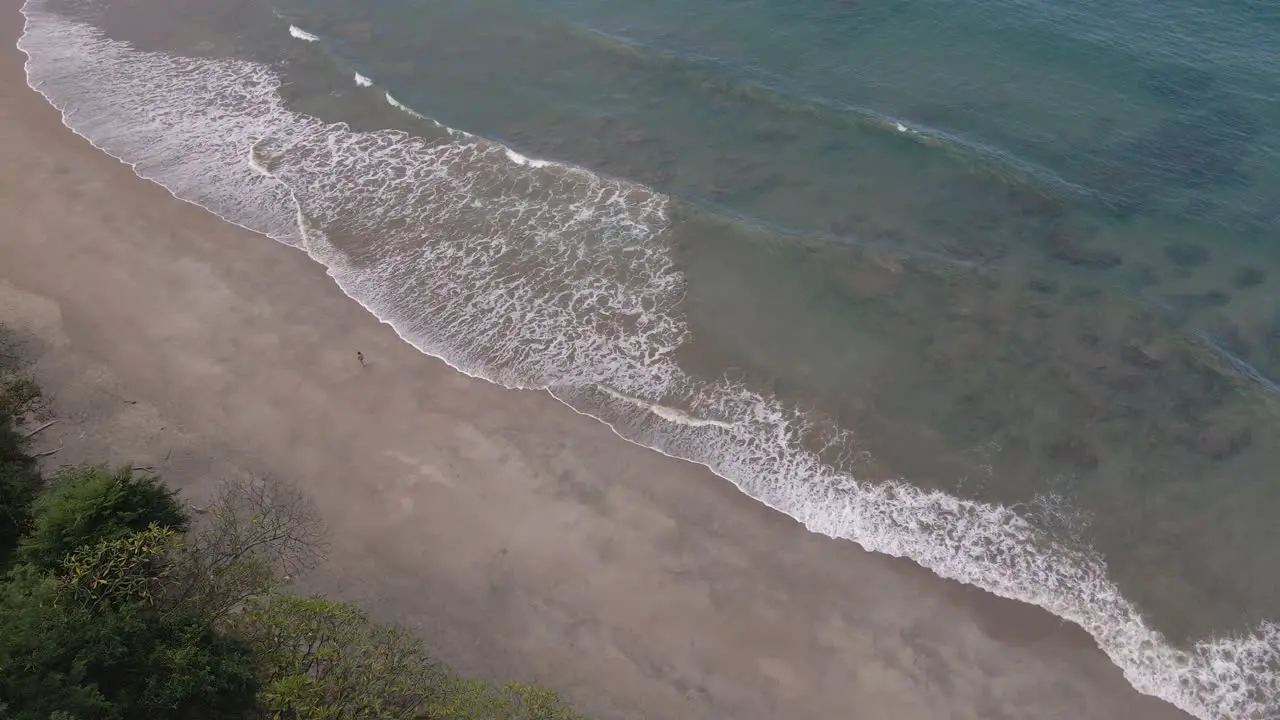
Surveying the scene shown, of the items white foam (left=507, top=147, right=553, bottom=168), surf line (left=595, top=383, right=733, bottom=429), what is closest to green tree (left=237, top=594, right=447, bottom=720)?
surf line (left=595, top=383, right=733, bottom=429)

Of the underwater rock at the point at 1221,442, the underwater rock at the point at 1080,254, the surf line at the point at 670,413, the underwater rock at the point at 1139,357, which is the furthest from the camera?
the underwater rock at the point at 1080,254

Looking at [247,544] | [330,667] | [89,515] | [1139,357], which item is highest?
[89,515]

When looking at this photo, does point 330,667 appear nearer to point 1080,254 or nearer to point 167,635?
point 167,635

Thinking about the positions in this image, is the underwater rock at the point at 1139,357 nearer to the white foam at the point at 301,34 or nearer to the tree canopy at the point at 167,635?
the tree canopy at the point at 167,635

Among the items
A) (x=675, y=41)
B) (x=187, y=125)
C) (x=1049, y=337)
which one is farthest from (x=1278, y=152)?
(x=187, y=125)

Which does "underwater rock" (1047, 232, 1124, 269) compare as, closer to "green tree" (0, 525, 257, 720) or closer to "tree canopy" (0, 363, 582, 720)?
"tree canopy" (0, 363, 582, 720)

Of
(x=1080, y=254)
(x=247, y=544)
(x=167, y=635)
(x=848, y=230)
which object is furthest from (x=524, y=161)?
(x=167, y=635)

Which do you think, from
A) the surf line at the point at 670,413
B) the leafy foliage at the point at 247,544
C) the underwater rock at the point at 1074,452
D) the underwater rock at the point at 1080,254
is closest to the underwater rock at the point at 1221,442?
the underwater rock at the point at 1074,452
